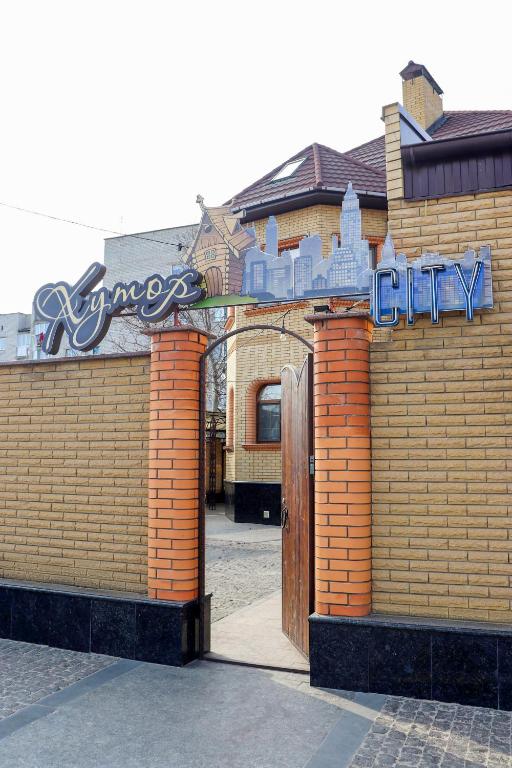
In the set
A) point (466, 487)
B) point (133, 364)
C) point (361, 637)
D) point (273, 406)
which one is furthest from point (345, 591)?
point (273, 406)

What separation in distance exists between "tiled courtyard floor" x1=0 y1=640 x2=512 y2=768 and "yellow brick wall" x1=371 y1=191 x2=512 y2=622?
74 centimetres

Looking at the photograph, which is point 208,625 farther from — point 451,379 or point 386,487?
point 451,379

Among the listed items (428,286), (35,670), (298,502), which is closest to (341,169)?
(428,286)

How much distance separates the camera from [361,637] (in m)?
4.34

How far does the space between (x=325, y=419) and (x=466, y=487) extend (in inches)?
43.3

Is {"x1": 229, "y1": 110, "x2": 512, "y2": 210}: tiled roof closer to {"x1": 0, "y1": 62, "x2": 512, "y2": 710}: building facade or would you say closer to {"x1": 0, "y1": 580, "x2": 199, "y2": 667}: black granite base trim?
{"x1": 0, "y1": 62, "x2": 512, "y2": 710}: building facade

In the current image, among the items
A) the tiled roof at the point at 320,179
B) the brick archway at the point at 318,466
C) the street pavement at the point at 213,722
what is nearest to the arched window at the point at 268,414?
the tiled roof at the point at 320,179

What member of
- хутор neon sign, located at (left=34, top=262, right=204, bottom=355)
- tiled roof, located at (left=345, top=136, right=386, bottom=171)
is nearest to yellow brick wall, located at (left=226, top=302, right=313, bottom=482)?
tiled roof, located at (left=345, top=136, right=386, bottom=171)

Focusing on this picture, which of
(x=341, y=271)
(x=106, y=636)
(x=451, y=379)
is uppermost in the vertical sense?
(x=341, y=271)

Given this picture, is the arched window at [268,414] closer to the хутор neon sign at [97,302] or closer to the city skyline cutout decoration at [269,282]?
the city skyline cutout decoration at [269,282]

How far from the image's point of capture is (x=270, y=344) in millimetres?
14438

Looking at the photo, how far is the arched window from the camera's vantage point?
577 inches

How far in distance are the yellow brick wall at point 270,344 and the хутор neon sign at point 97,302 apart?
7797 millimetres

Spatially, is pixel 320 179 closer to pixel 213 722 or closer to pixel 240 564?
pixel 240 564
